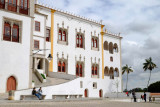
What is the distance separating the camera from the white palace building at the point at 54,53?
25205 mm

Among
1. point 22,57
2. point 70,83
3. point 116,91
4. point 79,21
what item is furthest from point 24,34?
point 116,91

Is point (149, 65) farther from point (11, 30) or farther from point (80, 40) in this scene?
point (11, 30)

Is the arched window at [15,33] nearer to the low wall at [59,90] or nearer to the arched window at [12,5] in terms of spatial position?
the arched window at [12,5]

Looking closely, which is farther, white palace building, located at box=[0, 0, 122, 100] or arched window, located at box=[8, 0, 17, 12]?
arched window, located at box=[8, 0, 17, 12]

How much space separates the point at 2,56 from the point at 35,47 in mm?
7776

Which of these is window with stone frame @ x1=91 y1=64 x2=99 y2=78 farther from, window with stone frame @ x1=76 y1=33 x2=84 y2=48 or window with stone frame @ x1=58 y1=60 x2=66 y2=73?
window with stone frame @ x1=58 y1=60 x2=66 y2=73

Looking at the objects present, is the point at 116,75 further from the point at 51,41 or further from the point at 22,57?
the point at 22,57

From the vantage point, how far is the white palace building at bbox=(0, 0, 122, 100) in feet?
82.7

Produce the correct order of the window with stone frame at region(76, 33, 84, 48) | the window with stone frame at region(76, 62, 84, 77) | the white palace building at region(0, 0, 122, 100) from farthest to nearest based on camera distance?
the window with stone frame at region(76, 33, 84, 48), the window with stone frame at region(76, 62, 84, 77), the white palace building at region(0, 0, 122, 100)

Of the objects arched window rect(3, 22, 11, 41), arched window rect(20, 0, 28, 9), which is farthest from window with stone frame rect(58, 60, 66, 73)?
arched window rect(3, 22, 11, 41)

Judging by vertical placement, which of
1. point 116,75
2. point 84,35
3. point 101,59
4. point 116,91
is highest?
point 84,35

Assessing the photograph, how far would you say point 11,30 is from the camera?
84.3ft

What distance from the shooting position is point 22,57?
25.8 m

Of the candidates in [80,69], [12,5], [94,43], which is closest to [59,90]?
[12,5]
